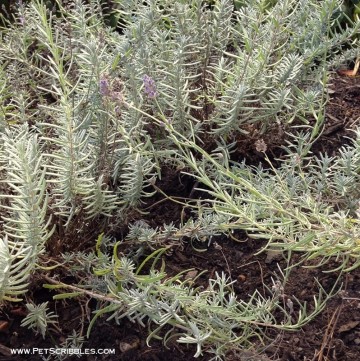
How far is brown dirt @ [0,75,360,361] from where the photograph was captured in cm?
149

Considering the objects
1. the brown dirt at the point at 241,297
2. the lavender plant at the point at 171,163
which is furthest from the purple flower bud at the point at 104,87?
the brown dirt at the point at 241,297

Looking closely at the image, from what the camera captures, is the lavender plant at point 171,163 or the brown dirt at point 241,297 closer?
the lavender plant at point 171,163

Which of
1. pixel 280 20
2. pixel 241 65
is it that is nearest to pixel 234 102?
pixel 241 65

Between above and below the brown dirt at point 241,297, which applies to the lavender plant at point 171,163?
above

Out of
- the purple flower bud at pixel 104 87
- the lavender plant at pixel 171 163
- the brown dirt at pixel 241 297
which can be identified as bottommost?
the brown dirt at pixel 241 297

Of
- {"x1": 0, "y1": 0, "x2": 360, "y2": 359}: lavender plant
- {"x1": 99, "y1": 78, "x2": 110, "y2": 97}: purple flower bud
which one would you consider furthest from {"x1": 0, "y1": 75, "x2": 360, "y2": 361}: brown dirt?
{"x1": 99, "y1": 78, "x2": 110, "y2": 97}: purple flower bud

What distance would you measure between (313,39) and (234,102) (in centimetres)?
47

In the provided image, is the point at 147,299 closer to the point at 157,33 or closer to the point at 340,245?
the point at 340,245

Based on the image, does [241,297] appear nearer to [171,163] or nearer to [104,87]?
[171,163]

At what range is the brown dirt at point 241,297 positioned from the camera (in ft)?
4.87

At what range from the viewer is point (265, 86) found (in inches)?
72.2

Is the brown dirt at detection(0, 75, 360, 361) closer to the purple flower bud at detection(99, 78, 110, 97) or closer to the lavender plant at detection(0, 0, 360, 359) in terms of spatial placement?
the lavender plant at detection(0, 0, 360, 359)

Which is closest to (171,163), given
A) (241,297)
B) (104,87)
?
(241,297)

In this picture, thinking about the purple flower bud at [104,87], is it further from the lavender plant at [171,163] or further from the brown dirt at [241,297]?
the brown dirt at [241,297]
